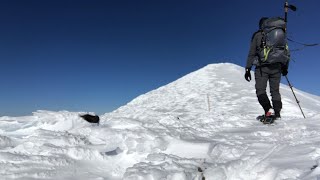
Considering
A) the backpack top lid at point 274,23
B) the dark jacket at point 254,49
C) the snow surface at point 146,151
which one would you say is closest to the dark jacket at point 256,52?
the dark jacket at point 254,49

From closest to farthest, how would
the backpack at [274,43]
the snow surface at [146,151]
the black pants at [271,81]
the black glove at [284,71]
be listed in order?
the snow surface at [146,151], the backpack at [274,43], the black pants at [271,81], the black glove at [284,71]

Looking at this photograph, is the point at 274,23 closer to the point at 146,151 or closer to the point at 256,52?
the point at 256,52

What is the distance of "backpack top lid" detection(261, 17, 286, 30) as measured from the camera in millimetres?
8305

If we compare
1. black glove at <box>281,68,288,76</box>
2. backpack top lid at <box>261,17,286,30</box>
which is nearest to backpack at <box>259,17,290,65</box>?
backpack top lid at <box>261,17,286,30</box>

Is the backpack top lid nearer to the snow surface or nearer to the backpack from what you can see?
the backpack

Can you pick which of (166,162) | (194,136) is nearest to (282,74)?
(194,136)

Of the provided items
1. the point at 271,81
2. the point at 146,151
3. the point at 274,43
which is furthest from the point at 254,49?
the point at 146,151

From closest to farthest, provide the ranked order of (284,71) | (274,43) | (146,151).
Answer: (146,151), (274,43), (284,71)

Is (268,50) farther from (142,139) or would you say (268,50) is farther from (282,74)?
(142,139)

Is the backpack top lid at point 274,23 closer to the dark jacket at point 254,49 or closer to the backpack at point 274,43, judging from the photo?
the backpack at point 274,43

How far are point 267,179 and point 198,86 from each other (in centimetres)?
2109

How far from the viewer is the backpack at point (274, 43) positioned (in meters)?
8.28

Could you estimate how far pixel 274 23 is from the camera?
8312 millimetres

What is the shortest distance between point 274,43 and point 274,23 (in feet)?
1.61
